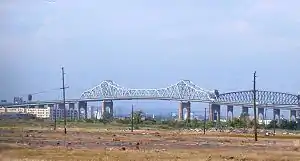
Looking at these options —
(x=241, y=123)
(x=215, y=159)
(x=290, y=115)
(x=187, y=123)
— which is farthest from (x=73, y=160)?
(x=290, y=115)

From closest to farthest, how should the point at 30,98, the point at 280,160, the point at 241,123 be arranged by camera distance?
the point at 280,160 < the point at 241,123 < the point at 30,98

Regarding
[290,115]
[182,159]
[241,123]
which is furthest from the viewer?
[290,115]

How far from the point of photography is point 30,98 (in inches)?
7697

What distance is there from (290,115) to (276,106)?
18.7ft

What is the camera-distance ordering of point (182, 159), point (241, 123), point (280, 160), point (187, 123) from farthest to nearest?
point (187, 123) → point (241, 123) → point (280, 160) → point (182, 159)

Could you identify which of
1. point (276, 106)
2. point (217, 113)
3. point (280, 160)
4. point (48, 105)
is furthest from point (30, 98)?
point (280, 160)

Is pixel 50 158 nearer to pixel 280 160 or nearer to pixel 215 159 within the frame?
pixel 215 159

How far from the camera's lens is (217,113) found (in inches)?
7785

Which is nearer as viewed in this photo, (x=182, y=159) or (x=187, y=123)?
(x=182, y=159)

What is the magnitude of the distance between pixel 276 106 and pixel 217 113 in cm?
2026

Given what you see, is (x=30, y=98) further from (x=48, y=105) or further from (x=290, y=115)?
(x=290, y=115)

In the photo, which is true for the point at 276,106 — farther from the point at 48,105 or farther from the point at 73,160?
the point at 73,160

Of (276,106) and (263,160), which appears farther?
(276,106)

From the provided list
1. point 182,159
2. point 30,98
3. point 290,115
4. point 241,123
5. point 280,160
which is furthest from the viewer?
point 30,98
